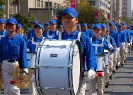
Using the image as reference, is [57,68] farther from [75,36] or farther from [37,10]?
[37,10]

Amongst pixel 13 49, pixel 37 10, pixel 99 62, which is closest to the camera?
pixel 13 49

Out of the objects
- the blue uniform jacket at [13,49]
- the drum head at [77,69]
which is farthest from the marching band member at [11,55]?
the drum head at [77,69]

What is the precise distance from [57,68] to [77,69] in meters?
0.41

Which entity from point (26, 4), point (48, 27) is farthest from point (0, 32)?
point (26, 4)

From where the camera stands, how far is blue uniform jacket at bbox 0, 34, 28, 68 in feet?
23.3

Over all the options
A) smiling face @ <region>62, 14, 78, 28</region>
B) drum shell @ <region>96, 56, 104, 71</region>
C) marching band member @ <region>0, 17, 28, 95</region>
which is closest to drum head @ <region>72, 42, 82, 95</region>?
smiling face @ <region>62, 14, 78, 28</region>

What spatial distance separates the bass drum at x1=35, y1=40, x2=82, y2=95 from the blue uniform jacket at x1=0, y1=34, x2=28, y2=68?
213 cm

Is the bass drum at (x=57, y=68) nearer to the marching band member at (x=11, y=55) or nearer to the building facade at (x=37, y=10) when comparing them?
the marching band member at (x=11, y=55)

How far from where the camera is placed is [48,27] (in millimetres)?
12789

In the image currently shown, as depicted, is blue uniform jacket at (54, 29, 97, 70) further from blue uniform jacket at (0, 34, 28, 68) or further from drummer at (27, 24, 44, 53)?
drummer at (27, 24, 44, 53)

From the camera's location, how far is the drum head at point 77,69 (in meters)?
5.00

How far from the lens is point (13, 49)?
7.12 meters

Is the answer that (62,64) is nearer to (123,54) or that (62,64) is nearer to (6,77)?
(6,77)

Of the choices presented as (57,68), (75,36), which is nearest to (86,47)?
(75,36)
